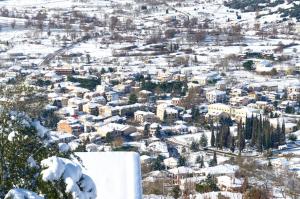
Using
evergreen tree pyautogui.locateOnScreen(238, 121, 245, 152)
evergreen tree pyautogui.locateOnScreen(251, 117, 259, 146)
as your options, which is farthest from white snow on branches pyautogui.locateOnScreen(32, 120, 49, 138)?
evergreen tree pyautogui.locateOnScreen(251, 117, 259, 146)

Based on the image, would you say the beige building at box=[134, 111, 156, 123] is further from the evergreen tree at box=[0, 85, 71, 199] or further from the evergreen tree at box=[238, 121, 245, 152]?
the evergreen tree at box=[0, 85, 71, 199]

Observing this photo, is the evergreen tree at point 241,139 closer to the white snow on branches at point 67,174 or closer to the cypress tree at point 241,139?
the cypress tree at point 241,139

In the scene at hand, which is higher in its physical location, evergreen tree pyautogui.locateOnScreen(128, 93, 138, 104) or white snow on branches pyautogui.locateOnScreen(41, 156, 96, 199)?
white snow on branches pyautogui.locateOnScreen(41, 156, 96, 199)

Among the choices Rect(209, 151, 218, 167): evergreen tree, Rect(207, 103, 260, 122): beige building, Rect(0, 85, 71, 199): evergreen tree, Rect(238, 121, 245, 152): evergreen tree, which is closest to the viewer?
Rect(0, 85, 71, 199): evergreen tree

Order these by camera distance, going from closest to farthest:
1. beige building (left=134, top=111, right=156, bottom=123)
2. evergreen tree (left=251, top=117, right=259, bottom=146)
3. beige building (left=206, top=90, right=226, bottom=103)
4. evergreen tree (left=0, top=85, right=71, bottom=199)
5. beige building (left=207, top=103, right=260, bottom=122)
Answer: evergreen tree (left=0, top=85, right=71, bottom=199)
evergreen tree (left=251, top=117, right=259, bottom=146)
beige building (left=207, top=103, right=260, bottom=122)
beige building (left=134, top=111, right=156, bottom=123)
beige building (left=206, top=90, right=226, bottom=103)

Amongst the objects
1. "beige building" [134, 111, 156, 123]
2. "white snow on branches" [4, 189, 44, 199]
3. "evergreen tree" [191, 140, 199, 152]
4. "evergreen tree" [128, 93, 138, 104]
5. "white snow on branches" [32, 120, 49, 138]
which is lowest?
"evergreen tree" [191, 140, 199, 152]

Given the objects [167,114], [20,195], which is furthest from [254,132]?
[20,195]

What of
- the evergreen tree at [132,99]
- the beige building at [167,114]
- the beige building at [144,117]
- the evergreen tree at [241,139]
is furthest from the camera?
the evergreen tree at [132,99]

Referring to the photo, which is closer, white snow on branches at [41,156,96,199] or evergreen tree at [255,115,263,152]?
white snow on branches at [41,156,96,199]

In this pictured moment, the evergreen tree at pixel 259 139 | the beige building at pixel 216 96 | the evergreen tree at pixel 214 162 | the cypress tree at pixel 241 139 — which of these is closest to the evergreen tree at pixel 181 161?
the evergreen tree at pixel 214 162
